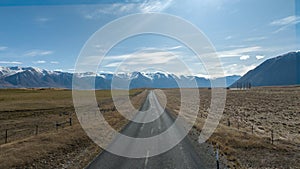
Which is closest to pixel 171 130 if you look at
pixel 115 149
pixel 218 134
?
pixel 218 134

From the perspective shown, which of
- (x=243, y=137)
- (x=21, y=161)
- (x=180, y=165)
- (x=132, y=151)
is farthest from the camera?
(x=243, y=137)

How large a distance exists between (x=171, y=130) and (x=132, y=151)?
9414 mm

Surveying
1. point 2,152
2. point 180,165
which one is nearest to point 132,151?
point 180,165

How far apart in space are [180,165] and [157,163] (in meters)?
1.36

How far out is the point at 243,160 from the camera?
16.2 metres

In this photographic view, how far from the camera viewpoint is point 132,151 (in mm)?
17875

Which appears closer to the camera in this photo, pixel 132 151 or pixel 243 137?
pixel 132 151

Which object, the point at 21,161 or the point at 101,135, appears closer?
the point at 21,161

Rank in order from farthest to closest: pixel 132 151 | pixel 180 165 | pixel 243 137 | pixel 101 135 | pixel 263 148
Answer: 1. pixel 101 135
2. pixel 243 137
3. pixel 263 148
4. pixel 132 151
5. pixel 180 165

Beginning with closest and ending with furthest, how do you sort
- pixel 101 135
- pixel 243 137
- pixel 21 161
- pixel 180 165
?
1. pixel 180 165
2. pixel 21 161
3. pixel 243 137
4. pixel 101 135

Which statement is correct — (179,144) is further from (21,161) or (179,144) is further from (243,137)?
(21,161)

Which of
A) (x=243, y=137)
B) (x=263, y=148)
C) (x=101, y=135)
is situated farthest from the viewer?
(x=101, y=135)

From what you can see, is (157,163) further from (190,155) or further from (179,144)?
(179,144)

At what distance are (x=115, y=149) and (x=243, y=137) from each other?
39.0 ft
